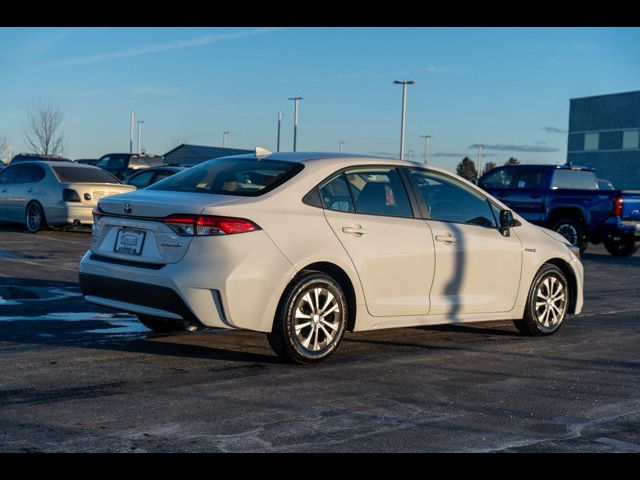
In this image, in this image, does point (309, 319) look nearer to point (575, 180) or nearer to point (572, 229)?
point (572, 229)

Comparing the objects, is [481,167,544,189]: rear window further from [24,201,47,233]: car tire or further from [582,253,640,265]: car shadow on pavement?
[24,201,47,233]: car tire

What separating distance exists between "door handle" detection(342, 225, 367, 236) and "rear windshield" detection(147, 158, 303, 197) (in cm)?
59

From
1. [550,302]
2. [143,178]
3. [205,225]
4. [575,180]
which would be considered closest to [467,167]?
[143,178]

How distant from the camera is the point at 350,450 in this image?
5.05 metres

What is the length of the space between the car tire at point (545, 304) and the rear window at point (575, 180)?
36.5 ft

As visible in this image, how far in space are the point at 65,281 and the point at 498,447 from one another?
8006 mm

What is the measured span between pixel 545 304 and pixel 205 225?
3750mm

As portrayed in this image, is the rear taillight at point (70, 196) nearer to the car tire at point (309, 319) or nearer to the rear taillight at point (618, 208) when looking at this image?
the rear taillight at point (618, 208)

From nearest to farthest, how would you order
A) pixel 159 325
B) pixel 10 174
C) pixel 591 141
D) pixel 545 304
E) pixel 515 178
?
pixel 159 325 < pixel 545 304 < pixel 515 178 < pixel 10 174 < pixel 591 141

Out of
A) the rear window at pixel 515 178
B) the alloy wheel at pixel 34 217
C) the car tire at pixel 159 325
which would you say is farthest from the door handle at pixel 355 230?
the alloy wheel at pixel 34 217

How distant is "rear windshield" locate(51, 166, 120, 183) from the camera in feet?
65.9

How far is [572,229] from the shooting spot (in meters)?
20.0

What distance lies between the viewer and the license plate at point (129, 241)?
7297 mm
